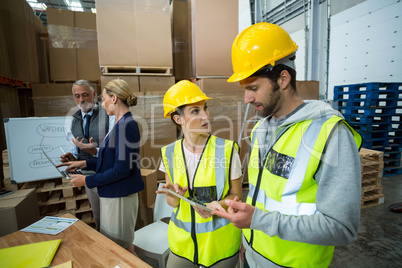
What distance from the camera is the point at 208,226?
1.46 meters

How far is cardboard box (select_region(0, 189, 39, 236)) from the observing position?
2146 millimetres

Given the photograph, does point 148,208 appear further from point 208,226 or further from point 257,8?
point 257,8

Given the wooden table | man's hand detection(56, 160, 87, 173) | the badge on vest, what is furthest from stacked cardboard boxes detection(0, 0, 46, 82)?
the badge on vest

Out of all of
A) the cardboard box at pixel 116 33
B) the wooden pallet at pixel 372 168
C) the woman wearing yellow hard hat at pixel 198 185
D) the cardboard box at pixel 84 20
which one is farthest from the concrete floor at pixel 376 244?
the cardboard box at pixel 84 20

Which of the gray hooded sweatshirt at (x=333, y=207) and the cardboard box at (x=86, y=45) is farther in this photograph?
the cardboard box at (x=86, y=45)

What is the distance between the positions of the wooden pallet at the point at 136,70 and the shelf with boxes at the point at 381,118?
4.71 m

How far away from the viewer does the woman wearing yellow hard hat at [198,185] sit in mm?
1459

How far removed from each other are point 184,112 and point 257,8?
778 centimetres

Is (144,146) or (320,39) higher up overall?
(320,39)

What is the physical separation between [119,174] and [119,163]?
0.10 m

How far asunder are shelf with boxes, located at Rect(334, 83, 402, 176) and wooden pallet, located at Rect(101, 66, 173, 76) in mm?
4714

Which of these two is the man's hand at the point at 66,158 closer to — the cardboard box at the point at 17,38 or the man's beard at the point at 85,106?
the man's beard at the point at 85,106

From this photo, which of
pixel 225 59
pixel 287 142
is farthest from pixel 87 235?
pixel 225 59

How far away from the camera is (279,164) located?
3.67 ft
